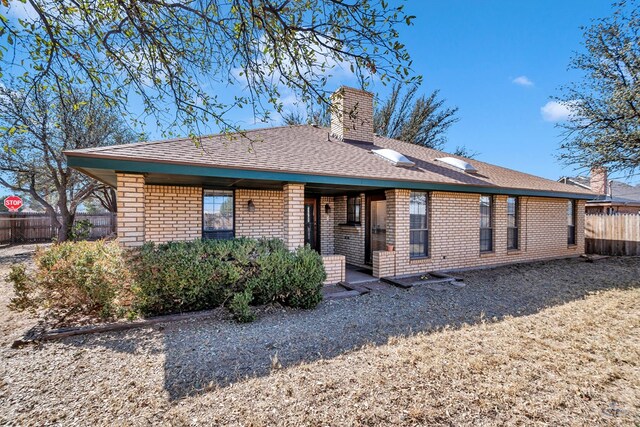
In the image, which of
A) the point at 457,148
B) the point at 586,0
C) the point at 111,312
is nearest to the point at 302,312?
the point at 111,312

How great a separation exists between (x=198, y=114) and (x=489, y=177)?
988 cm

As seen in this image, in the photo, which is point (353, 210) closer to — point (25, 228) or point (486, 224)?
point (486, 224)

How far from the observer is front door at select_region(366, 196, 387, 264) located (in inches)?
351

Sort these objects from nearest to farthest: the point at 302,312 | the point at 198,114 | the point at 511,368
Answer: the point at 511,368, the point at 198,114, the point at 302,312

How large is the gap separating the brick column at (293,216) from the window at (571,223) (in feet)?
40.5

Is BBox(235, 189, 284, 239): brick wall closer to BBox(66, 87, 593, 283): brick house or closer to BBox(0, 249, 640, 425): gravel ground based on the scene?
BBox(66, 87, 593, 283): brick house

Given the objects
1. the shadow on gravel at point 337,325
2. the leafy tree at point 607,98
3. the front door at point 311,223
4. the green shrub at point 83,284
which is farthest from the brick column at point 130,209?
the leafy tree at point 607,98

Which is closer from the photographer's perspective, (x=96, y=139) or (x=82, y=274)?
(x=82, y=274)

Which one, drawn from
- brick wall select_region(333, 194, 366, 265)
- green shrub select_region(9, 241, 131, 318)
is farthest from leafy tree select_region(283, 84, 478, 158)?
green shrub select_region(9, 241, 131, 318)

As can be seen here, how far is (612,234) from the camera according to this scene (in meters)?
13.6

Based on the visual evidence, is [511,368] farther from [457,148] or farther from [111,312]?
[457,148]

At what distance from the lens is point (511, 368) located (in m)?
3.43

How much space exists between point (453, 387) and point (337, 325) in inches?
84.4

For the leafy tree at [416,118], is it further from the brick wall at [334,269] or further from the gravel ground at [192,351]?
the gravel ground at [192,351]
